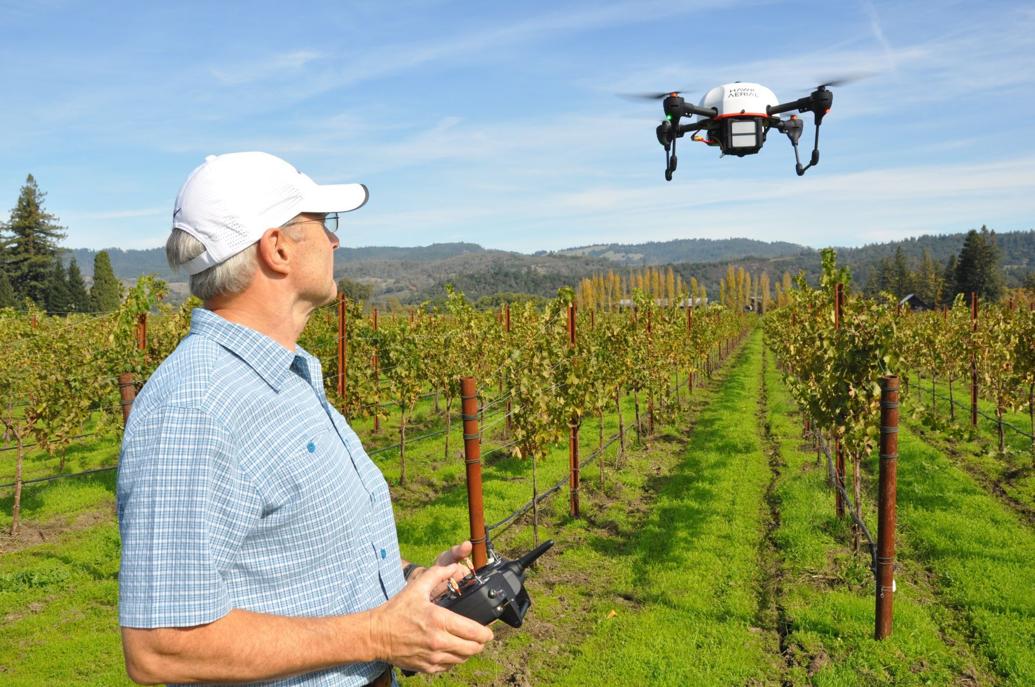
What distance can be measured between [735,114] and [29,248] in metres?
59.7

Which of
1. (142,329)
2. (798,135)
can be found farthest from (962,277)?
(142,329)

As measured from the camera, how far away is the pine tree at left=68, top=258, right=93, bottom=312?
53031 millimetres

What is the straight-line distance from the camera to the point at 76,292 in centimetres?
5378

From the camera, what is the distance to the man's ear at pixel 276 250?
1587 mm

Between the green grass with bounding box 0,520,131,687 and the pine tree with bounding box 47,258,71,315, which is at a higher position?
the pine tree with bounding box 47,258,71,315

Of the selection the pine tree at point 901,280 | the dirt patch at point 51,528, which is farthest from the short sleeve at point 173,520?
the pine tree at point 901,280

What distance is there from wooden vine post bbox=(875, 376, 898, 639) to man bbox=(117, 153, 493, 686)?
499cm

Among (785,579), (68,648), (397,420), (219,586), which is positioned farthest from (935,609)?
(397,420)

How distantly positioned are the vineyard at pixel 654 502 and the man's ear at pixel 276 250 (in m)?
4.62

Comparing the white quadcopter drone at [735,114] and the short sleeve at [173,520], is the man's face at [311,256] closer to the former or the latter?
the short sleeve at [173,520]

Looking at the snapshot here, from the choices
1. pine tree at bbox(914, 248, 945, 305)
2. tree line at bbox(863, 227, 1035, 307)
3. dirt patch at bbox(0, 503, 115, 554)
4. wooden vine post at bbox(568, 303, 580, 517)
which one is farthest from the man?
pine tree at bbox(914, 248, 945, 305)

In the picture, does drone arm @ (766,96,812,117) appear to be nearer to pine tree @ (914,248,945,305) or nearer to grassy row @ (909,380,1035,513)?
grassy row @ (909,380,1035,513)

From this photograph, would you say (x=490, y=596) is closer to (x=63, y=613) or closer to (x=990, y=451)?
(x=63, y=613)

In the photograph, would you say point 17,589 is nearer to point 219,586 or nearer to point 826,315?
point 219,586
